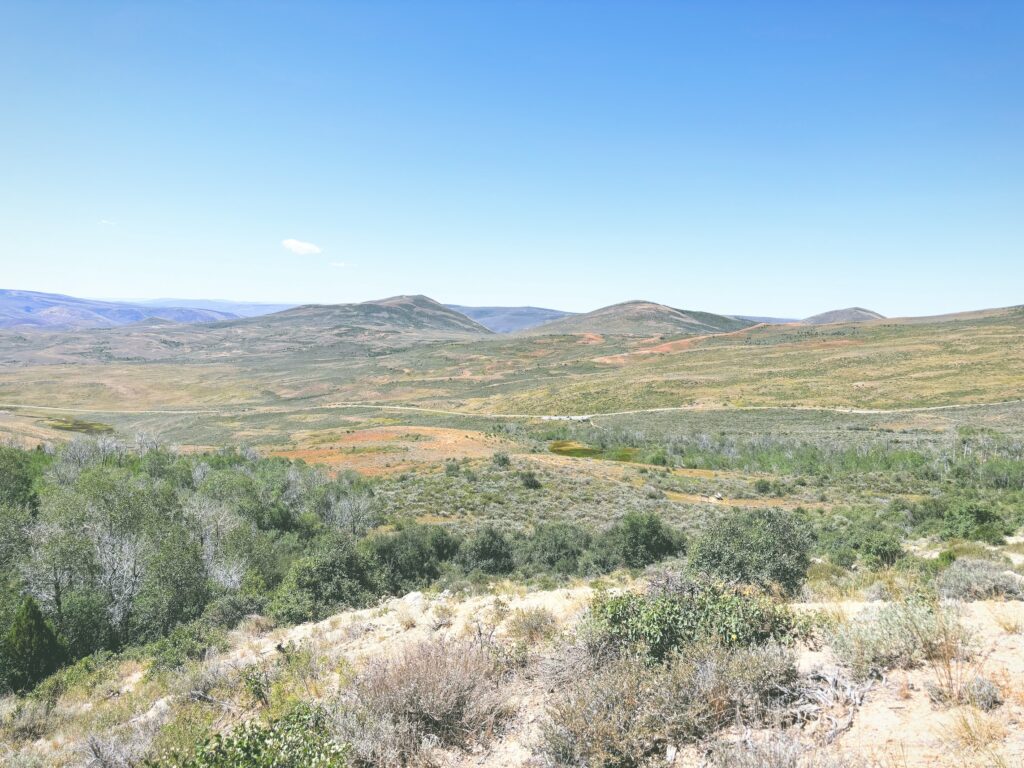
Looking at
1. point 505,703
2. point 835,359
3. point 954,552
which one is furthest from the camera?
point 835,359

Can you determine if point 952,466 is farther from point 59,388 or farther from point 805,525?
point 59,388

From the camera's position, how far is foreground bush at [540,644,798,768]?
5.27 m

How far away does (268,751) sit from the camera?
18.3 ft

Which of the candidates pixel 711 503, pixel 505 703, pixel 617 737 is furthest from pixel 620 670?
pixel 711 503

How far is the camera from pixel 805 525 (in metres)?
21.5

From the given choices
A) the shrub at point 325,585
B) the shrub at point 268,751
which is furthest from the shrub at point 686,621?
the shrub at point 325,585

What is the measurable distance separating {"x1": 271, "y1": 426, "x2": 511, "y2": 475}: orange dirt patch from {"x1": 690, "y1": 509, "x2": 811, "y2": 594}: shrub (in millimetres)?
29727

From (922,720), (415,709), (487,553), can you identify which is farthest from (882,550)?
(415,709)

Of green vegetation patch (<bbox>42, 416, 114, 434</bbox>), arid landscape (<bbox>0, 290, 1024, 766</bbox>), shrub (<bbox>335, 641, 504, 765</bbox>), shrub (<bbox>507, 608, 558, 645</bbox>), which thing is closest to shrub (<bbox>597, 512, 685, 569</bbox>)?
arid landscape (<bbox>0, 290, 1024, 766</bbox>)

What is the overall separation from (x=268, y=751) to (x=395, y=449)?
43.9m

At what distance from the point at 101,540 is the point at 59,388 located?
6081 inches

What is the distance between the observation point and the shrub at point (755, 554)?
13.0m

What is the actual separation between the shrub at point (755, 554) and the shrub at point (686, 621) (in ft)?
14.7

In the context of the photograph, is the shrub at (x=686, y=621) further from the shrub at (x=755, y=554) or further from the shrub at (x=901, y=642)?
the shrub at (x=755, y=554)
